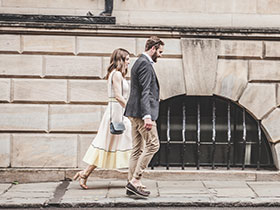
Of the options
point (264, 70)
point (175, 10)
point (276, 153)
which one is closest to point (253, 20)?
point (264, 70)

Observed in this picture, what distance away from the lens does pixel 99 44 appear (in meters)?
8.69

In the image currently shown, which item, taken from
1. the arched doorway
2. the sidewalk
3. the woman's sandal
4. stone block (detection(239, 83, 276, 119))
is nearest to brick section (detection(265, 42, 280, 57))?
stone block (detection(239, 83, 276, 119))

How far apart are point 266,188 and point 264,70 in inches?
79.3

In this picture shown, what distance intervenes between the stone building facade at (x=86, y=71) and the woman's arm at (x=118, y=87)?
4.20ft

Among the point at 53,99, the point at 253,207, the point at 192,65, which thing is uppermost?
the point at 192,65

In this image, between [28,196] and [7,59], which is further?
[7,59]

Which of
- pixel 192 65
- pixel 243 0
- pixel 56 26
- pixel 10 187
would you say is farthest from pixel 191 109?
pixel 10 187

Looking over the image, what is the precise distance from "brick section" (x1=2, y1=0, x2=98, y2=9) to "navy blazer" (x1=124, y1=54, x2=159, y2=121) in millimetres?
2328

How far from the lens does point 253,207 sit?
22.7 feet

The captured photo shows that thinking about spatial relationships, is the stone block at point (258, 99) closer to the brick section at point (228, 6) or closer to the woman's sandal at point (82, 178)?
the brick section at point (228, 6)

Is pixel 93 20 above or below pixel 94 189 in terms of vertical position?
above

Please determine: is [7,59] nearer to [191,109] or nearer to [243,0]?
[191,109]

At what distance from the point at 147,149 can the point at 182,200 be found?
0.81 metres

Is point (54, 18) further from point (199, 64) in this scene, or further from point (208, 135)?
point (208, 135)
